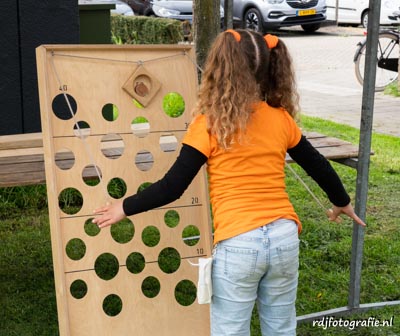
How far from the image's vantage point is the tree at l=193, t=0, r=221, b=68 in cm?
602

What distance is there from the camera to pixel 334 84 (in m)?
12.2

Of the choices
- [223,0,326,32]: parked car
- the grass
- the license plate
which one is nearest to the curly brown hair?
the grass

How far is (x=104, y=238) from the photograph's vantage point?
130 inches

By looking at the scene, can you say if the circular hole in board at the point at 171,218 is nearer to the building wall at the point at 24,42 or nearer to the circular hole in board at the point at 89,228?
the circular hole in board at the point at 89,228

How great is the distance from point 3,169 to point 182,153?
115 cm

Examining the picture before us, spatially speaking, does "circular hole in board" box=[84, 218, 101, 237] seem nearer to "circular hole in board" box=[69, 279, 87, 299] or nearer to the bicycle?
"circular hole in board" box=[69, 279, 87, 299]

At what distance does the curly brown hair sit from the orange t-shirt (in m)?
0.04

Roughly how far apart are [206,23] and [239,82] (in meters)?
3.37

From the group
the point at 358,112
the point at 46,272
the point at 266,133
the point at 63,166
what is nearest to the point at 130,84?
the point at 63,166

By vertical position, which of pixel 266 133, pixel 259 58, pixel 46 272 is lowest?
pixel 46 272

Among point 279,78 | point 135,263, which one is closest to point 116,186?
point 135,263

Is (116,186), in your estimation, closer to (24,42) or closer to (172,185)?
(24,42)

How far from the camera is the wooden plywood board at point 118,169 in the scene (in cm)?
317

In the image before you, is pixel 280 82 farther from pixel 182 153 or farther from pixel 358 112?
pixel 358 112
